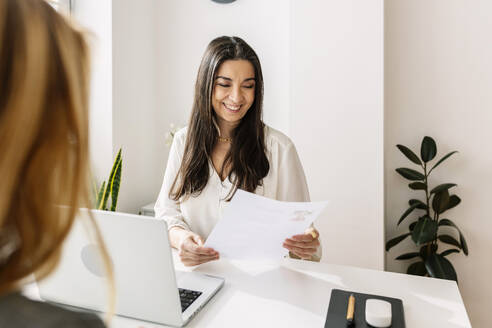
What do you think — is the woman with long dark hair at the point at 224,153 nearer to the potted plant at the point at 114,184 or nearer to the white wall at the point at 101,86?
the potted plant at the point at 114,184

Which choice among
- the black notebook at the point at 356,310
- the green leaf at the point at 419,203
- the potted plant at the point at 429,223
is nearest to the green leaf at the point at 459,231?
the potted plant at the point at 429,223

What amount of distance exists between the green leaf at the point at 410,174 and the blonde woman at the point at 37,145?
2162mm

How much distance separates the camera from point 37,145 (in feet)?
1.17

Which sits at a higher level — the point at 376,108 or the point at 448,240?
the point at 376,108

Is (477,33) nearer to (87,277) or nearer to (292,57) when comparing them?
(292,57)

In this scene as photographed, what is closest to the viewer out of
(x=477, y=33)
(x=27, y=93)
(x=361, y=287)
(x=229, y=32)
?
(x=27, y=93)

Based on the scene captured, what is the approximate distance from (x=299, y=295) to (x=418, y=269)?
148cm

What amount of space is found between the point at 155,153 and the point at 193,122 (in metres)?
1.52

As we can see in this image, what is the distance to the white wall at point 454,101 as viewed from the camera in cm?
228

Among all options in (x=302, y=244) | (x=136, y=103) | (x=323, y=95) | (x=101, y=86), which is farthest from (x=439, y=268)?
(x=101, y=86)

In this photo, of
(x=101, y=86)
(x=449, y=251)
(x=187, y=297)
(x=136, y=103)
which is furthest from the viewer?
(x=136, y=103)

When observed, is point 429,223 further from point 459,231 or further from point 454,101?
point 454,101

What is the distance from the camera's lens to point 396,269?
98.7 inches

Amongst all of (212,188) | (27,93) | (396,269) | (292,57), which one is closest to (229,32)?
(292,57)
